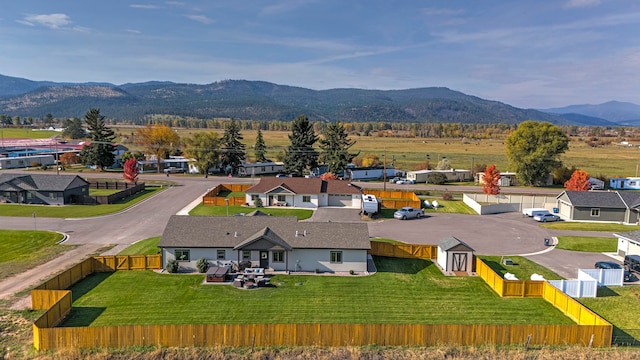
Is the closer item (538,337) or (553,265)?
(538,337)

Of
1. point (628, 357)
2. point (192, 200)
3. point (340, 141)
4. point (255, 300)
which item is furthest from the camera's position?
point (340, 141)

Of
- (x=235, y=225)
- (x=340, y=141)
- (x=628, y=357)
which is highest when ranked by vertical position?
(x=340, y=141)

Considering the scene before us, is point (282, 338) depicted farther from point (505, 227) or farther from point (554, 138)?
point (554, 138)

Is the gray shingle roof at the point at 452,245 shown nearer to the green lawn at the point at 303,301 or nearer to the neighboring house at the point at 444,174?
the green lawn at the point at 303,301

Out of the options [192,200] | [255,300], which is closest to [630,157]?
[192,200]

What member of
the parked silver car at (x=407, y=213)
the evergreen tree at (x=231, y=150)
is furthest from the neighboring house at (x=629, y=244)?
the evergreen tree at (x=231, y=150)

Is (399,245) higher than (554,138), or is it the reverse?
(554,138)

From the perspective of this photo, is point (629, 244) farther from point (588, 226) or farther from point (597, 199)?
point (597, 199)

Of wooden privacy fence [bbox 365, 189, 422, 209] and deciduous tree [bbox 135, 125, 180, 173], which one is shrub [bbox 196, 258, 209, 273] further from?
deciduous tree [bbox 135, 125, 180, 173]
